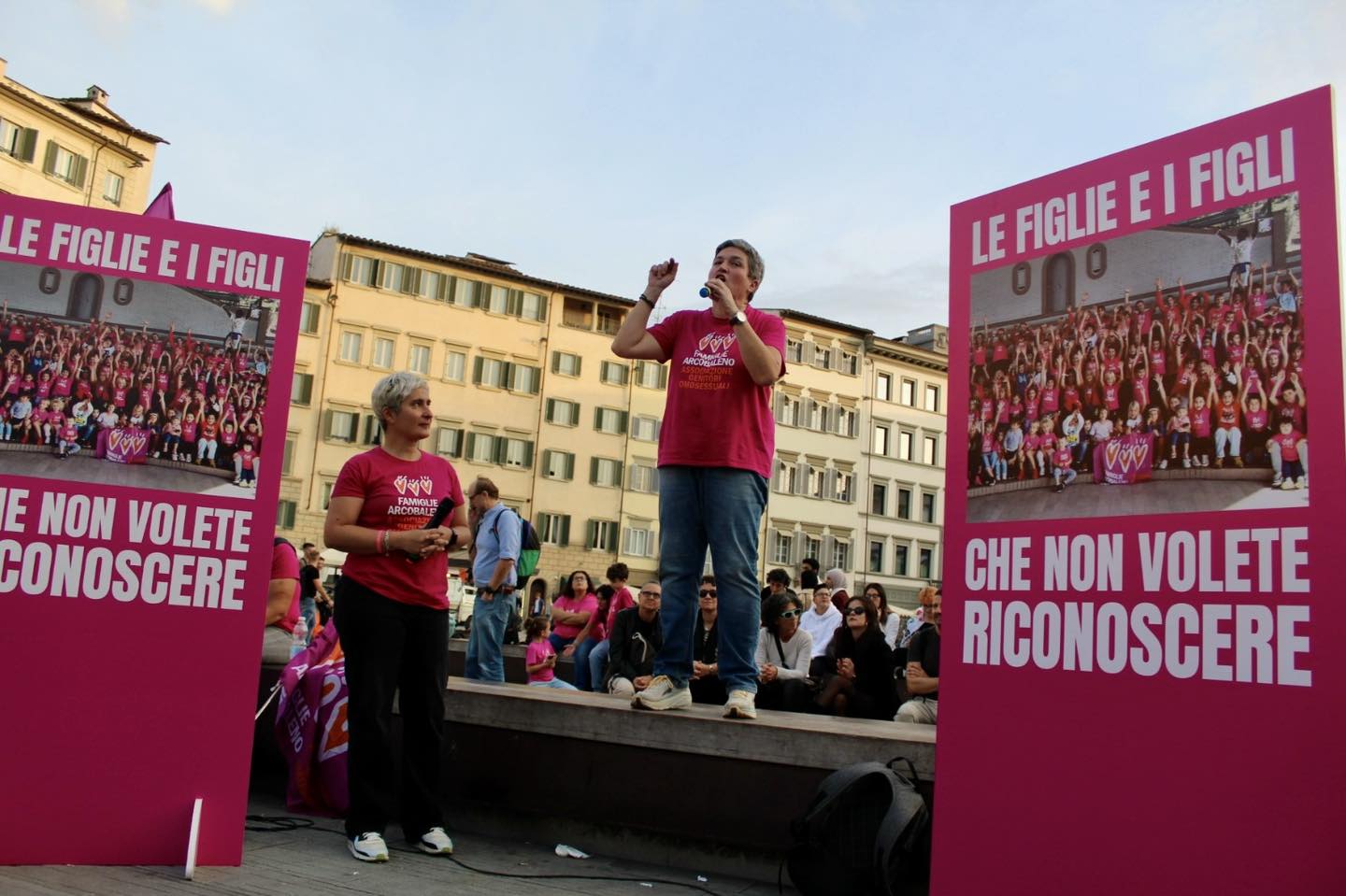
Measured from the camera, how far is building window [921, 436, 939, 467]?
68250 millimetres

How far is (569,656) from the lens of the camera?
43.7 ft

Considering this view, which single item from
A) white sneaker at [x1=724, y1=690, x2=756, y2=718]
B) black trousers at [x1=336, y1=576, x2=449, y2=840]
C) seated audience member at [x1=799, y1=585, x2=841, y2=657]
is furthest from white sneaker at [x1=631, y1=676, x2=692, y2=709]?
seated audience member at [x1=799, y1=585, x2=841, y2=657]

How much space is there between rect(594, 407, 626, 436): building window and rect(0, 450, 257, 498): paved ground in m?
53.0

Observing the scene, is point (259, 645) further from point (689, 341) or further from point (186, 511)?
point (689, 341)

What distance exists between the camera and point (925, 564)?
67.6 meters

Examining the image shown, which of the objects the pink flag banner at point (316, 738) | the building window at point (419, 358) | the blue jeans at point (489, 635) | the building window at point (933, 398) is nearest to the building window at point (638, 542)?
the building window at point (419, 358)

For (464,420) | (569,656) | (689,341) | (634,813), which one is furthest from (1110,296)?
(464,420)

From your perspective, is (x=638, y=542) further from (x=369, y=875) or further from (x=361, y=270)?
(x=369, y=875)

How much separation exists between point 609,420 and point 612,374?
2.35m

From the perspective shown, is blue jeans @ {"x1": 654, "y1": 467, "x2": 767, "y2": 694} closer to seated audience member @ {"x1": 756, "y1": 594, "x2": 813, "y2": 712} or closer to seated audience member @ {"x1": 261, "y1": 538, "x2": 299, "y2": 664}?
seated audience member @ {"x1": 261, "y1": 538, "x2": 299, "y2": 664}

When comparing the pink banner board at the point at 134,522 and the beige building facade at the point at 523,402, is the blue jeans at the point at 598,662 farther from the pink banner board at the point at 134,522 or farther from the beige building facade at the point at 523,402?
the beige building facade at the point at 523,402

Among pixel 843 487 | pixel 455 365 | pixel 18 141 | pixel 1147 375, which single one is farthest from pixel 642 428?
pixel 1147 375

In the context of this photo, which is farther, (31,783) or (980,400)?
(31,783)

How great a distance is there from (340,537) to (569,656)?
843cm
